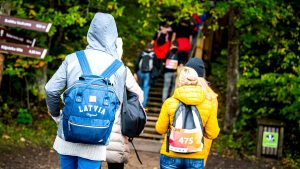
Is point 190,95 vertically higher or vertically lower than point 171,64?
higher

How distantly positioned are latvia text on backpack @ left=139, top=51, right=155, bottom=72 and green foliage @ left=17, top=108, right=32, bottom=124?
10.2 ft

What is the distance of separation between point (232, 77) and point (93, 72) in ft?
28.5

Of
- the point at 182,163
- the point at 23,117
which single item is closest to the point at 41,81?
the point at 23,117

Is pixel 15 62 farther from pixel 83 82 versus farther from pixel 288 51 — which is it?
pixel 83 82

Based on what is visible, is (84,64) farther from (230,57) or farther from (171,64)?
(230,57)

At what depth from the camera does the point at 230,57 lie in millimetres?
12312

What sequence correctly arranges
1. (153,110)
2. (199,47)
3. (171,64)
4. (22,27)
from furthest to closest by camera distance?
1. (199,47)
2. (153,110)
3. (171,64)
4. (22,27)

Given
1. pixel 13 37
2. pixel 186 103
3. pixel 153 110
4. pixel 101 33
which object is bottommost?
pixel 153 110

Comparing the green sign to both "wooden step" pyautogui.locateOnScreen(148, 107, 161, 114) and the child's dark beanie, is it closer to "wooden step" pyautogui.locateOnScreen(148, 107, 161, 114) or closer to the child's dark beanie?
"wooden step" pyautogui.locateOnScreen(148, 107, 161, 114)

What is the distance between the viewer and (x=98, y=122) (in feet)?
12.7

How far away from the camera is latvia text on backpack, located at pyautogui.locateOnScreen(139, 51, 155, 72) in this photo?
1171 centimetres

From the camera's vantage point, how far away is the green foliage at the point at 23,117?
38.7 feet

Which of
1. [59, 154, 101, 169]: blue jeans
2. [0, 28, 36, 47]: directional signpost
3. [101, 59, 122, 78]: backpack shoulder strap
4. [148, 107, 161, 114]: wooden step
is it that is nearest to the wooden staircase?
[148, 107, 161, 114]: wooden step

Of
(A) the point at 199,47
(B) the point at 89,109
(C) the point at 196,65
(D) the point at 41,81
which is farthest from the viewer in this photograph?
(A) the point at 199,47
